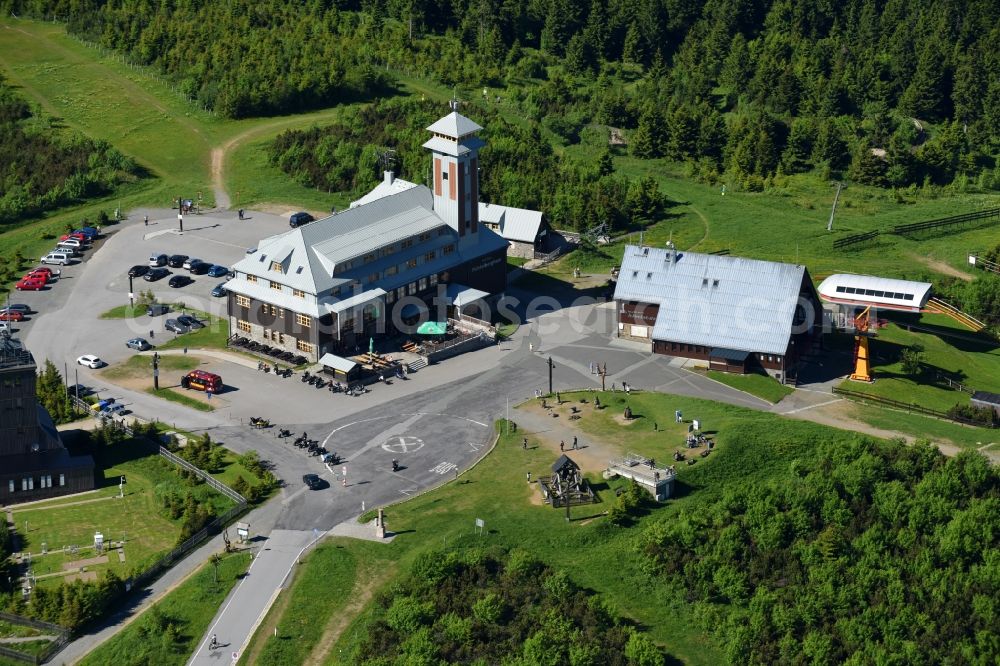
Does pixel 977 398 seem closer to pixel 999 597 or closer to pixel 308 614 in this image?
pixel 999 597

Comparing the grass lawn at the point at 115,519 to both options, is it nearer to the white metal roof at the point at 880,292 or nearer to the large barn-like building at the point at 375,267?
the large barn-like building at the point at 375,267

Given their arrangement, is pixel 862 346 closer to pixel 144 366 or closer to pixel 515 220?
pixel 515 220

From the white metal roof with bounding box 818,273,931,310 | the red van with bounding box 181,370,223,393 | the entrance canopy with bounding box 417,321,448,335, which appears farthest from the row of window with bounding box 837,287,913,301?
the red van with bounding box 181,370,223,393

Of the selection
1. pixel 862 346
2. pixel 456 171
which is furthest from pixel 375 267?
pixel 862 346

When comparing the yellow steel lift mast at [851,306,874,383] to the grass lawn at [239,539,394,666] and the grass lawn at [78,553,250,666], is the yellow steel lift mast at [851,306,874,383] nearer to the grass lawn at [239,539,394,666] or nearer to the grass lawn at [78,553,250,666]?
the grass lawn at [239,539,394,666]

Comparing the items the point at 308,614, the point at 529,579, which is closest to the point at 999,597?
the point at 529,579

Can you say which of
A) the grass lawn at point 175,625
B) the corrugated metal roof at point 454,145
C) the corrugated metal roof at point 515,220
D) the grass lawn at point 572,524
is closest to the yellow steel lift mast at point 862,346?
the grass lawn at point 572,524
